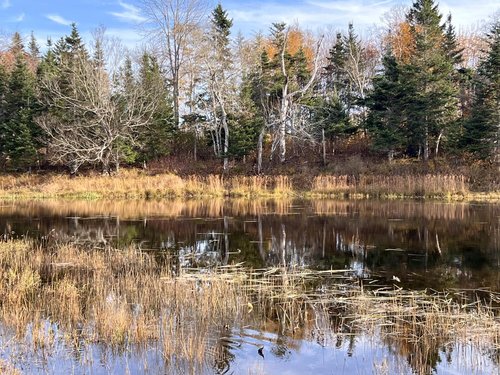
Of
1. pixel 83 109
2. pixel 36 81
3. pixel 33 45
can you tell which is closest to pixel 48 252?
pixel 83 109

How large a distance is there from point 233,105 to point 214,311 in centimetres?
3100

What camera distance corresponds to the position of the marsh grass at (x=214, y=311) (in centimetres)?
590

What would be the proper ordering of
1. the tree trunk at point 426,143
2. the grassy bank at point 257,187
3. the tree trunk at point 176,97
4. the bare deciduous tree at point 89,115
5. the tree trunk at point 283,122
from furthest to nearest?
the tree trunk at point 176,97, the bare deciduous tree at point 89,115, the tree trunk at point 283,122, the tree trunk at point 426,143, the grassy bank at point 257,187

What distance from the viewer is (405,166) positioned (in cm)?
3275

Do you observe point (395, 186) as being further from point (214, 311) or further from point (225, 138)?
point (214, 311)

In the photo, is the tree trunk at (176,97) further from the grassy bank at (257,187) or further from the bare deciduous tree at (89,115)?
the grassy bank at (257,187)

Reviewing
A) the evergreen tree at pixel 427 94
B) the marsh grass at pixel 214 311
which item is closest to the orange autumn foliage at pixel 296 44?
the evergreen tree at pixel 427 94

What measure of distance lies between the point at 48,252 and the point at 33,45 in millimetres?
66246

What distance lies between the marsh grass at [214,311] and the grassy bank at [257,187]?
18982mm

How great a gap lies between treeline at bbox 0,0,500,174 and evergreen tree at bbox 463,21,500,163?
0.23ft

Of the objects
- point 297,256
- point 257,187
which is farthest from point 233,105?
point 297,256

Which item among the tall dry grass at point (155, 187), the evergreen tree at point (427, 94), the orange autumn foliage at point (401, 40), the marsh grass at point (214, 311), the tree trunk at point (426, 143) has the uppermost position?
the orange autumn foliage at point (401, 40)

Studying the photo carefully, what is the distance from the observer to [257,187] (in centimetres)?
2967

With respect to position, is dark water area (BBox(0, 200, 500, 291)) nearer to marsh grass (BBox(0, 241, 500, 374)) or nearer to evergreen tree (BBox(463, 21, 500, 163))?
marsh grass (BBox(0, 241, 500, 374))
